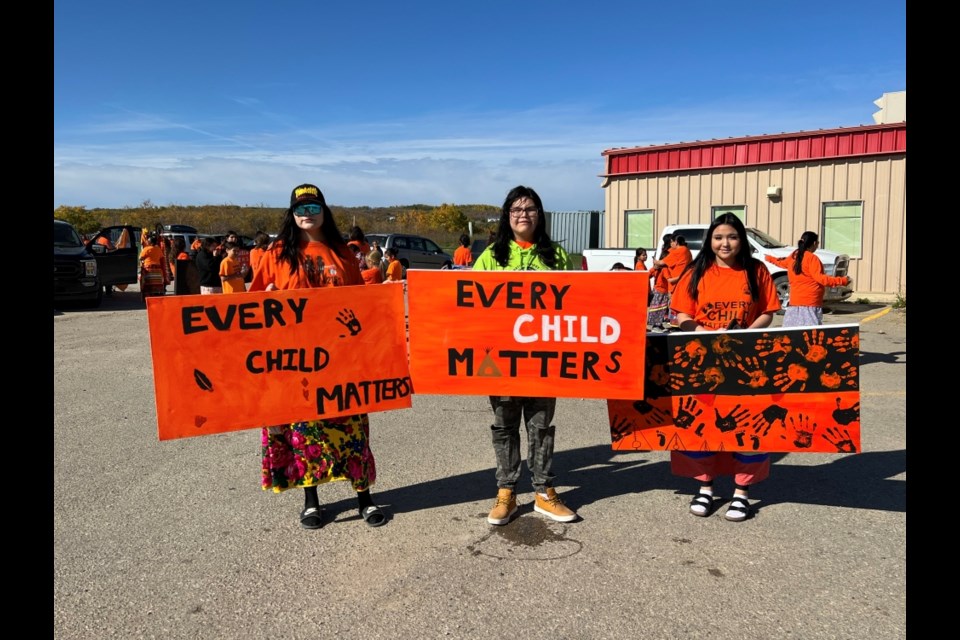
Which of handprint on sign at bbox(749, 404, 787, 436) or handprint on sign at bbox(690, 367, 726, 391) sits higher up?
handprint on sign at bbox(690, 367, 726, 391)

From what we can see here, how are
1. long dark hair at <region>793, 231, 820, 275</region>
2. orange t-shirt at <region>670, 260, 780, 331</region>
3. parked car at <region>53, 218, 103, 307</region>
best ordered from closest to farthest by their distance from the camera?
orange t-shirt at <region>670, 260, 780, 331</region> → long dark hair at <region>793, 231, 820, 275</region> → parked car at <region>53, 218, 103, 307</region>

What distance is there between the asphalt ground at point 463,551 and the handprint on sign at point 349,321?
1.19 meters

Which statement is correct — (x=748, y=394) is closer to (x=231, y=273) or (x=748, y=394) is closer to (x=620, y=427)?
(x=620, y=427)

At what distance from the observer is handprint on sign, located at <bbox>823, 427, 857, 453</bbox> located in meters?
3.76

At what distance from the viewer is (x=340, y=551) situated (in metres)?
3.71

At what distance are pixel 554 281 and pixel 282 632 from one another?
222cm

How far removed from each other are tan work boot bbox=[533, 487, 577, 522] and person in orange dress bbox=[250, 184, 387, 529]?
967 mm

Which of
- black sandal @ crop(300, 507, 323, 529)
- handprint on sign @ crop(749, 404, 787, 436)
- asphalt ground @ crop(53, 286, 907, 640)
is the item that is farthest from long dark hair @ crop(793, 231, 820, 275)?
black sandal @ crop(300, 507, 323, 529)

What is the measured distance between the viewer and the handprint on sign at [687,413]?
392 centimetres

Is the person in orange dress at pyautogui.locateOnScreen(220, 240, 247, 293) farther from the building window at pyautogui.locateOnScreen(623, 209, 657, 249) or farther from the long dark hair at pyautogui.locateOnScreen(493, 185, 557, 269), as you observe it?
the building window at pyautogui.locateOnScreen(623, 209, 657, 249)

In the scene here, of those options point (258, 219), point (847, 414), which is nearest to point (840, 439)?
point (847, 414)

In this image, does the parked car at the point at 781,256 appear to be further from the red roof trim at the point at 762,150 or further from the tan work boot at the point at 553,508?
the tan work boot at the point at 553,508

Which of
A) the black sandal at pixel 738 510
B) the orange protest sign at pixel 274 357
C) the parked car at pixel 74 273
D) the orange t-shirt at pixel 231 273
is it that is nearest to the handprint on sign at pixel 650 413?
the black sandal at pixel 738 510
